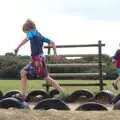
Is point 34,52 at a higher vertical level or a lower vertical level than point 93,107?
higher

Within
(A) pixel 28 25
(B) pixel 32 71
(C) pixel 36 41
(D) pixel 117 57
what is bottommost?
(D) pixel 117 57

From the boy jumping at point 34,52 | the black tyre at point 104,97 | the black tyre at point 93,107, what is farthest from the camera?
the black tyre at point 104,97

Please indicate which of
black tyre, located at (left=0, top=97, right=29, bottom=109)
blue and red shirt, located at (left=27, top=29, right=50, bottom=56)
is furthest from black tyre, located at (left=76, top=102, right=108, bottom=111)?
blue and red shirt, located at (left=27, top=29, right=50, bottom=56)

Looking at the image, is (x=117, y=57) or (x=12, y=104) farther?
(x=117, y=57)

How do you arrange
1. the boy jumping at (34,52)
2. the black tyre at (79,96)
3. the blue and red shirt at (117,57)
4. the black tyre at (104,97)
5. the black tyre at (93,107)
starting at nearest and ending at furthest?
the black tyre at (93,107) < the boy jumping at (34,52) < the black tyre at (104,97) < the black tyre at (79,96) < the blue and red shirt at (117,57)

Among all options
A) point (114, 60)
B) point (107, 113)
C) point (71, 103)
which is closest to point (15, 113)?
point (107, 113)

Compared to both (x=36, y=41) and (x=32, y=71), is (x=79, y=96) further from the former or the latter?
(x=36, y=41)

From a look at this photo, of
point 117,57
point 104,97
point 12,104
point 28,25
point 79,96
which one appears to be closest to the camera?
point 12,104

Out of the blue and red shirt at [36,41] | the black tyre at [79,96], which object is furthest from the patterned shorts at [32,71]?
the black tyre at [79,96]

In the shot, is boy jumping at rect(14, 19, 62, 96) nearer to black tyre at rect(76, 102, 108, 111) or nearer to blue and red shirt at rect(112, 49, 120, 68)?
black tyre at rect(76, 102, 108, 111)

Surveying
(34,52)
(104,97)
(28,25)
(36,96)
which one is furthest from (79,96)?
Answer: (28,25)

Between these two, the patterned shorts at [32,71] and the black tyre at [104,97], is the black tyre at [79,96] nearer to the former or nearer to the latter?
the black tyre at [104,97]

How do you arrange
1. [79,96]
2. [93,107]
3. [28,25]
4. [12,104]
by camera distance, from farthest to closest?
[79,96] < [28,25] < [12,104] < [93,107]

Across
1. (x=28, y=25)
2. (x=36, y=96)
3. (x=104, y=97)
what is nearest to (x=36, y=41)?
(x=28, y=25)
